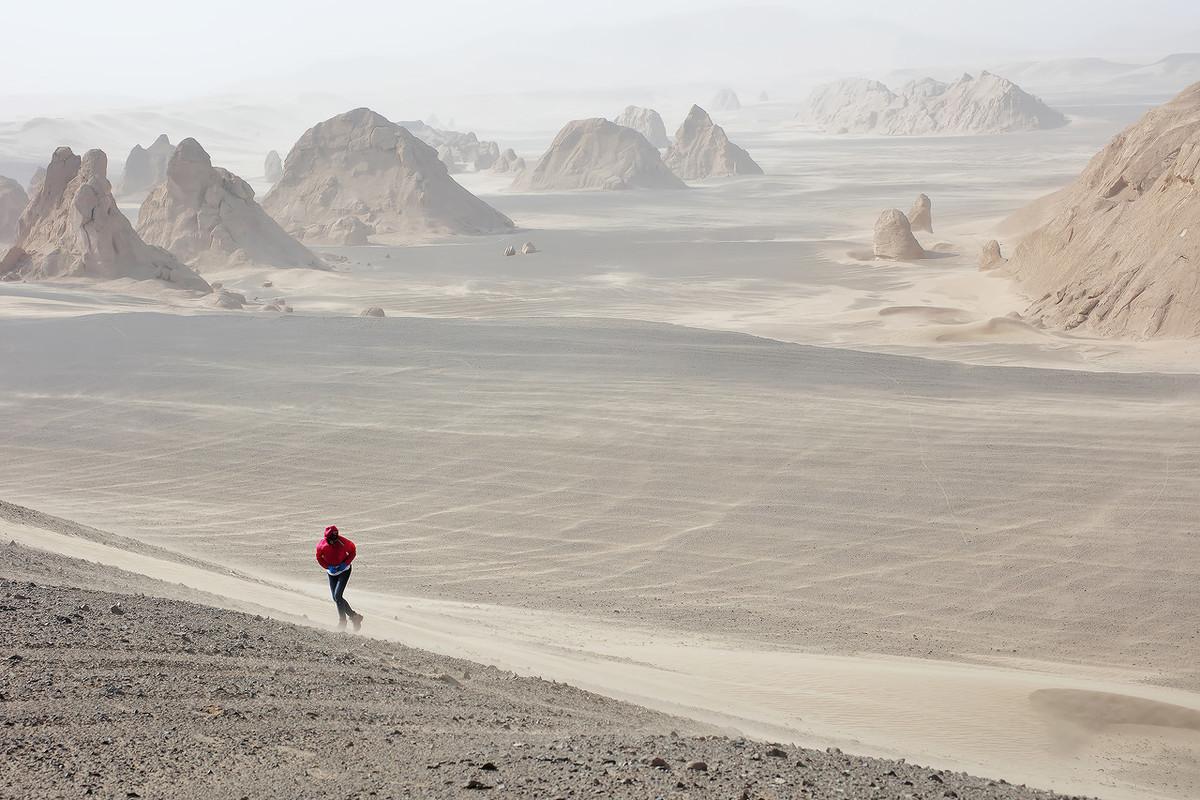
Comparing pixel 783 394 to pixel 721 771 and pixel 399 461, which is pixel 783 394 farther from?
pixel 721 771

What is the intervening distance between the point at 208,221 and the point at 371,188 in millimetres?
14840

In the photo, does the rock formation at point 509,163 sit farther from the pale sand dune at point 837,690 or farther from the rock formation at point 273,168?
the pale sand dune at point 837,690

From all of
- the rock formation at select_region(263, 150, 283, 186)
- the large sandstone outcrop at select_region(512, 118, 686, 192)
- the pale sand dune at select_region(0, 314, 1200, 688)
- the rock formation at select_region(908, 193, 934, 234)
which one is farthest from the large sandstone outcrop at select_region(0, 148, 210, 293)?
the rock formation at select_region(263, 150, 283, 186)

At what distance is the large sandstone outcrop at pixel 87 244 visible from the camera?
109ft

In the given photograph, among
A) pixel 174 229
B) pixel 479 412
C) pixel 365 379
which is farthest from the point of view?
pixel 174 229

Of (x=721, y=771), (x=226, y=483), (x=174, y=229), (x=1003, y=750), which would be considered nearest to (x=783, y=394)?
(x=226, y=483)

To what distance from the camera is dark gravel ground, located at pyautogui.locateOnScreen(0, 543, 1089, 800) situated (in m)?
4.93

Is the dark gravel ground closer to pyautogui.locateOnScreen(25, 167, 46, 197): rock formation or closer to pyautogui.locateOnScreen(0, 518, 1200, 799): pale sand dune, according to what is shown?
pyautogui.locateOnScreen(0, 518, 1200, 799): pale sand dune

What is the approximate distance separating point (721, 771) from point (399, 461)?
11533 millimetres

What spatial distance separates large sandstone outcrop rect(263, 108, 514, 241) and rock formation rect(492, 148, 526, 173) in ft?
104

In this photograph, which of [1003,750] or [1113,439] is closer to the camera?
[1003,750]

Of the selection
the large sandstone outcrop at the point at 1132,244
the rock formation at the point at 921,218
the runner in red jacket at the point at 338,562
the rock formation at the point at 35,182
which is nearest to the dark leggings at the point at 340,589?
the runner in red jacket at the point at 338,562

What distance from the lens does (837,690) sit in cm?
879

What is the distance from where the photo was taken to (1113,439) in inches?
663
